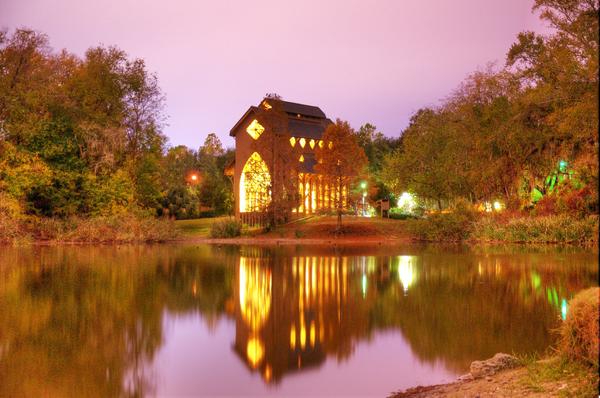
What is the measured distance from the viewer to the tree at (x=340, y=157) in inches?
1699

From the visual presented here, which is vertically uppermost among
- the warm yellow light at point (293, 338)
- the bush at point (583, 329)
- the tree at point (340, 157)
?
the tree at point (340, 157)

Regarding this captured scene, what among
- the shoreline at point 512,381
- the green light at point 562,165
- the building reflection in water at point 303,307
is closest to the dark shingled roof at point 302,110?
the green light at point 562,165

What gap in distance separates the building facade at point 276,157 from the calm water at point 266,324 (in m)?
21.6

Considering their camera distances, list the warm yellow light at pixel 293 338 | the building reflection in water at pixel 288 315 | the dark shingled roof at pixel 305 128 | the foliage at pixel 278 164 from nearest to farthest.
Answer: the building reflection in water at pixel 288 315, the warm yellow light at pixel 293 338, the foliage at pixel 278 164, the dark shingled roof at pixel 305 128

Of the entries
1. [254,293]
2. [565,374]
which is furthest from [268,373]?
[254,293]

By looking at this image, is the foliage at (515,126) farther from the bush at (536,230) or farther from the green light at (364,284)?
the green light at (364,284)

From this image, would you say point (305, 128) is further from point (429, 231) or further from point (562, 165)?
point (562, 165)

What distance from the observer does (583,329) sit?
23.6ft

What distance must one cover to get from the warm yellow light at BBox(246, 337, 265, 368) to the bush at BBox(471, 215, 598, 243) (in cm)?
2695

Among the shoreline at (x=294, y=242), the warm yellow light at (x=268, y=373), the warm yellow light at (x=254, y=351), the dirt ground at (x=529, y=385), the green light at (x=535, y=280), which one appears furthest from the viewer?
the shoreline at (x=294, y=242)

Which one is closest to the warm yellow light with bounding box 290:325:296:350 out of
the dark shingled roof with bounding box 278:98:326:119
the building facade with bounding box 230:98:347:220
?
the building facade with bounding box 230:98:347:220

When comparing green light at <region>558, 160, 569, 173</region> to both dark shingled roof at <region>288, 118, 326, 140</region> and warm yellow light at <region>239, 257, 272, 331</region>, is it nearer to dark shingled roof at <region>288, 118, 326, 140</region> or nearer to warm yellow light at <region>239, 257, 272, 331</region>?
warm yellow light at <region>239, 257, 272, 331</region>

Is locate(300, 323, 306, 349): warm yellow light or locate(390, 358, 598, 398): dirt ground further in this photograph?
locate(300, 323, 306, 349): warm yellow light

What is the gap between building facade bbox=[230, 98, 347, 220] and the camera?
1818 inches
